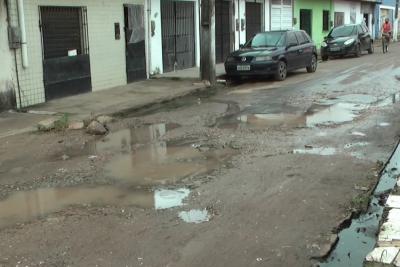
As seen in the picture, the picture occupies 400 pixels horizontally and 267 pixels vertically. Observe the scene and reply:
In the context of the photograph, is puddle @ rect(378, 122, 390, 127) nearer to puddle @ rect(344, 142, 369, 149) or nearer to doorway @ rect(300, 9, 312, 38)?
puddle @ rect(344, 142, 369, 149)

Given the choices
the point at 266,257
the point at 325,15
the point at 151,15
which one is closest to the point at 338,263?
the point at 266,257

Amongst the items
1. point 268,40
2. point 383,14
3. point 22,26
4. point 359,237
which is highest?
point 383,14

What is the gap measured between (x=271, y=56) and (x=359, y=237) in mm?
12575

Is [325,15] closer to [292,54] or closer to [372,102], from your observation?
[292,54]

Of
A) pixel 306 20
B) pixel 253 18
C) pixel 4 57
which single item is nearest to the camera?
pixel 4 57

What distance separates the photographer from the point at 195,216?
5734mm

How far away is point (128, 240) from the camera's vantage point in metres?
5.11

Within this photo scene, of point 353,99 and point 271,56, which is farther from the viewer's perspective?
point 271,56

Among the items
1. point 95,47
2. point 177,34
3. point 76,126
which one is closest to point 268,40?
point 177,34

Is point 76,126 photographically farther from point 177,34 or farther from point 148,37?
point 177,34

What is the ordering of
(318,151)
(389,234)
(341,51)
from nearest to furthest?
(389,234), (318,151), (341,51)

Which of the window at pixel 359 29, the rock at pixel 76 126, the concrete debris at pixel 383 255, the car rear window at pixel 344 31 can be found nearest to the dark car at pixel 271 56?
the rock at pixel 76 126

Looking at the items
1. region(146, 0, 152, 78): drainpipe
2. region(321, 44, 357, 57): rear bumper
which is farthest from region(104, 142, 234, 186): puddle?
region(321, 44, 357, 57): rear bumper

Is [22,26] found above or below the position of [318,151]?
above
